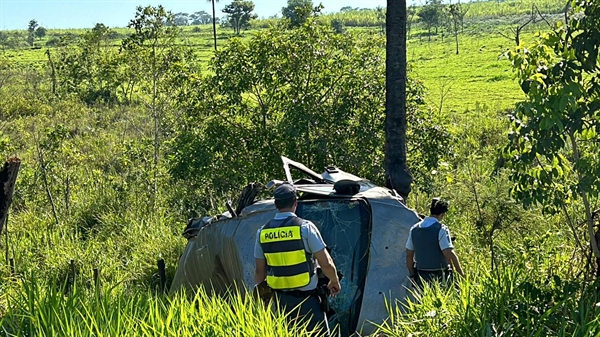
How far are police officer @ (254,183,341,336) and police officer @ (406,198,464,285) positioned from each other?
127 centimetres

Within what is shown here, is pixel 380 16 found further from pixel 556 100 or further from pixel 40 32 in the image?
pixel 556 100

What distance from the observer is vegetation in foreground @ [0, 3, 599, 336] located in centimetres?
435

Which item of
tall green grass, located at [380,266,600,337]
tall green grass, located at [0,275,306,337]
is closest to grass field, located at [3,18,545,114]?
tall green grass, located at [380,266,600,337]

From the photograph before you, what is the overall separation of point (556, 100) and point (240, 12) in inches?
3167

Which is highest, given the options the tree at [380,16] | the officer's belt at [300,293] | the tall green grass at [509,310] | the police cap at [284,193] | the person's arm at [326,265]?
the tree at [380,16]

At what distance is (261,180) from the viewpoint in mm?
10406

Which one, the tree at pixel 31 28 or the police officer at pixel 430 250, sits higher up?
the tree at pixel 31 28

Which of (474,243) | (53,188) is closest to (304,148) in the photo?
(474,243)

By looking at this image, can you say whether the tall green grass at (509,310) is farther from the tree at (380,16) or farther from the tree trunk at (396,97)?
the tree at (380,16)

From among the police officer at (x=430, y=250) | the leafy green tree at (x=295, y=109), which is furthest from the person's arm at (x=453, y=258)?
the leafy green tree at (x=295, y=109)

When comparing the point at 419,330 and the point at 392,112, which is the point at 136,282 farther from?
the point at 419,330

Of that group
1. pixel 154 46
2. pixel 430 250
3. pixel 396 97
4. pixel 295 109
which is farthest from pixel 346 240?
pixel 154 46

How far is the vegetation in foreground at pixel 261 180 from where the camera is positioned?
4.35 metres

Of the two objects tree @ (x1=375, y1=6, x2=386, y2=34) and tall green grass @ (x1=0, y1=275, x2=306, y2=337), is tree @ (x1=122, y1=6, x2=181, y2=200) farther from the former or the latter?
tree @ (x1=375, y1=6, x2=386, y2=34)
